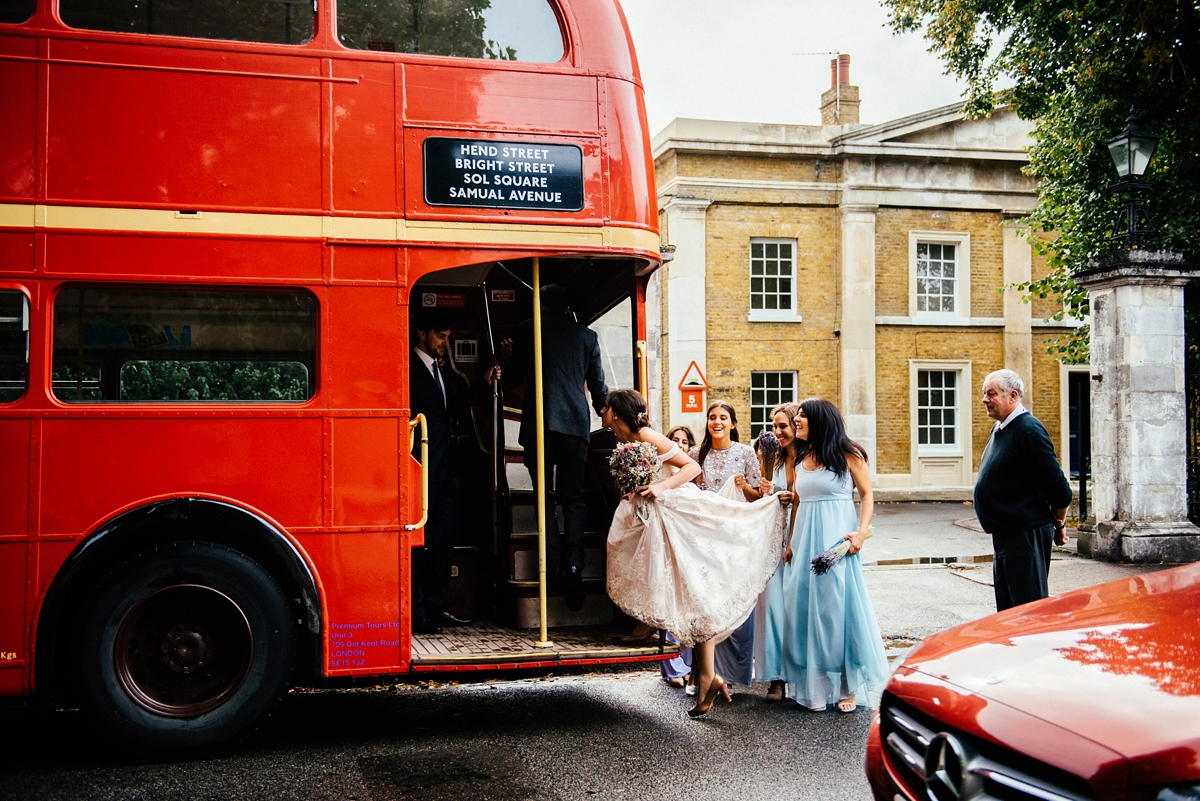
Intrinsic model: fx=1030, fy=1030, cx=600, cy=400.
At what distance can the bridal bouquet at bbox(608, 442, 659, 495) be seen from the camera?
6.16m

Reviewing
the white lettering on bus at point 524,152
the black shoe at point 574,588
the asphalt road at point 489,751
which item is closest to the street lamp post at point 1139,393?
the asphalt road at point 489,751

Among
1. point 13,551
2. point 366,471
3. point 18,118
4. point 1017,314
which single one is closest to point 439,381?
point 366,471

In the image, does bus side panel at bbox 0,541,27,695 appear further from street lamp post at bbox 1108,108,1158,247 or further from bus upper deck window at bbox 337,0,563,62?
street lamp post at bbox 1108,108,1158,247

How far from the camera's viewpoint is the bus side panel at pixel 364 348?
224 inches

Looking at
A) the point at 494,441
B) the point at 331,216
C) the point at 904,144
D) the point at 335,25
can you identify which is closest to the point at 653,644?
the point at 494,441

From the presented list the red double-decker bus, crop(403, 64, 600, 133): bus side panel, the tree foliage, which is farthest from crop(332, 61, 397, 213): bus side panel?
the tree foliage

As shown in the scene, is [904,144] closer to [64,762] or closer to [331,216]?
[331,216]

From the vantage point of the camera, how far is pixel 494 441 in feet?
24.8

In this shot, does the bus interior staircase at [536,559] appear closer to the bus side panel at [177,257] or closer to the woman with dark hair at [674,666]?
the woman with dark hair at [674,666]

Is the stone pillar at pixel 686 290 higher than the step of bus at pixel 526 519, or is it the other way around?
the stone pillar at pixel 686 290

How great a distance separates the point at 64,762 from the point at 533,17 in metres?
4.87

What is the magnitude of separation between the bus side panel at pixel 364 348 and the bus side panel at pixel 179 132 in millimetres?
575

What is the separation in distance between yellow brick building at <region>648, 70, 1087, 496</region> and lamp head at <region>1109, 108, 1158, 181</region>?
11274mm

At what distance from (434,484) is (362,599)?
1.38m
